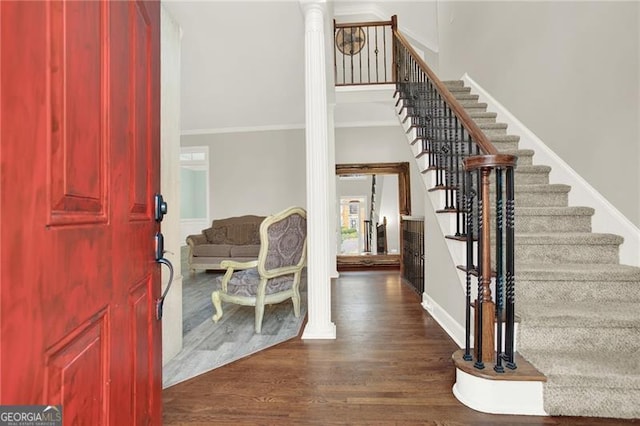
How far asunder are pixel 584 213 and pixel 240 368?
2.81 metres

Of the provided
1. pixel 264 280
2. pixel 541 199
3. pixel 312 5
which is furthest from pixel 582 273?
pixel 312 5

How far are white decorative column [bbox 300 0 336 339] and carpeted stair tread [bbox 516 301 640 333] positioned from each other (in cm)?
138

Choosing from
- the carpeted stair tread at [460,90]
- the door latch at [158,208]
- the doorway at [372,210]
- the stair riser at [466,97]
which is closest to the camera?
the door latch at [158,208]

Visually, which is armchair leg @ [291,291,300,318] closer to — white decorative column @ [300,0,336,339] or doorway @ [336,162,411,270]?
white decorative column @ [300,0,336,339]

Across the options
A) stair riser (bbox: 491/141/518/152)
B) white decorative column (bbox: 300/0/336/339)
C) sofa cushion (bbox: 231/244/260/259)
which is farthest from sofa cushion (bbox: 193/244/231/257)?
stair riser (bbox: 491/141/518/152)

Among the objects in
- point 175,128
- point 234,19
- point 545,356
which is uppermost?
point 234,19

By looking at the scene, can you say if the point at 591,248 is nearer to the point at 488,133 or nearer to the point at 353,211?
the point at 488,133

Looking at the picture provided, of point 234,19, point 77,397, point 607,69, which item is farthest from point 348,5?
point 77,397

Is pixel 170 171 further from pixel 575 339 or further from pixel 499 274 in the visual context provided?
pixel 575 339

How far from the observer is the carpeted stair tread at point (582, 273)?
1979 millimetres

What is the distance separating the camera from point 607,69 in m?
2.29

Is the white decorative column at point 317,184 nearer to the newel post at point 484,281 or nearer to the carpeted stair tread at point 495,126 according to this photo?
the newel post at point 484,281

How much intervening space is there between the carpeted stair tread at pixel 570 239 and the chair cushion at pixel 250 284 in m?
2.05

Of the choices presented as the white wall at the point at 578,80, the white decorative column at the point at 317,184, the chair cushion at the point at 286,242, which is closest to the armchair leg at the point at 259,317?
the chair cushion at the point at 286,242
